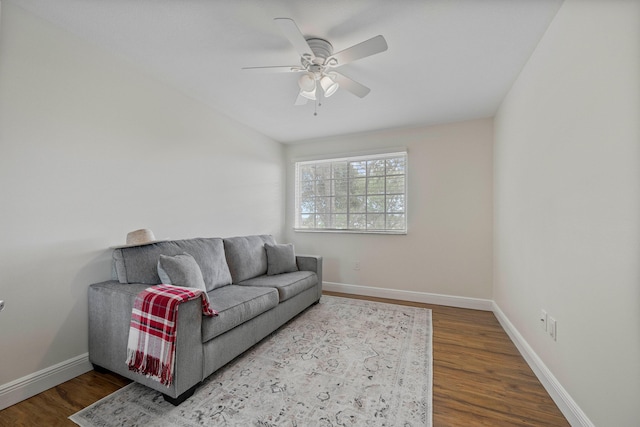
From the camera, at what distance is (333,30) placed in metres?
1.79

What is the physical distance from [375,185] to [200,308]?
2958 mm

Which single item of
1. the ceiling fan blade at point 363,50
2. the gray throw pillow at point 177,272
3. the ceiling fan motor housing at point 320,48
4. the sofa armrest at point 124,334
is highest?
the ceiling fan motor housing at point 320,48

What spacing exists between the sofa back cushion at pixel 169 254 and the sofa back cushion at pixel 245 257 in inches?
4.5

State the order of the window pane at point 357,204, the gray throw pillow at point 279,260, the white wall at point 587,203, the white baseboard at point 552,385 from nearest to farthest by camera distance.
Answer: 1. the white wall at point 587,203
2. the white baseboard at point 552,385
3. the gray throw pillow at point 279,260
4. the window pane at point 357,204

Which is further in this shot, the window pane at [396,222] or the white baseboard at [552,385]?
the window pane at [396,222]

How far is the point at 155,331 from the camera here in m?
1.55

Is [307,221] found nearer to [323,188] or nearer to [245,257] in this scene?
[323,188]

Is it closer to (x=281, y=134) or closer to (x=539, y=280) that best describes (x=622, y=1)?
(x=539, y=280)

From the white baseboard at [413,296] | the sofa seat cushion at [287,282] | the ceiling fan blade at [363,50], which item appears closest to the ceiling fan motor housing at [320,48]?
the ceiling fan blade at [363,50]

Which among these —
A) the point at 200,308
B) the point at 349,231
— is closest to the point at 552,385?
the point at 200,308

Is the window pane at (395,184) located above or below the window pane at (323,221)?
above

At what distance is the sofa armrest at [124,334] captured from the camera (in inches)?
61.7

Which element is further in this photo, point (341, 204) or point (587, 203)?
point (341, 204)

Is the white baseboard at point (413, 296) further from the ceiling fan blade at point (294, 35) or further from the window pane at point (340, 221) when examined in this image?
the ceiling fan blade at point (294, 35)
